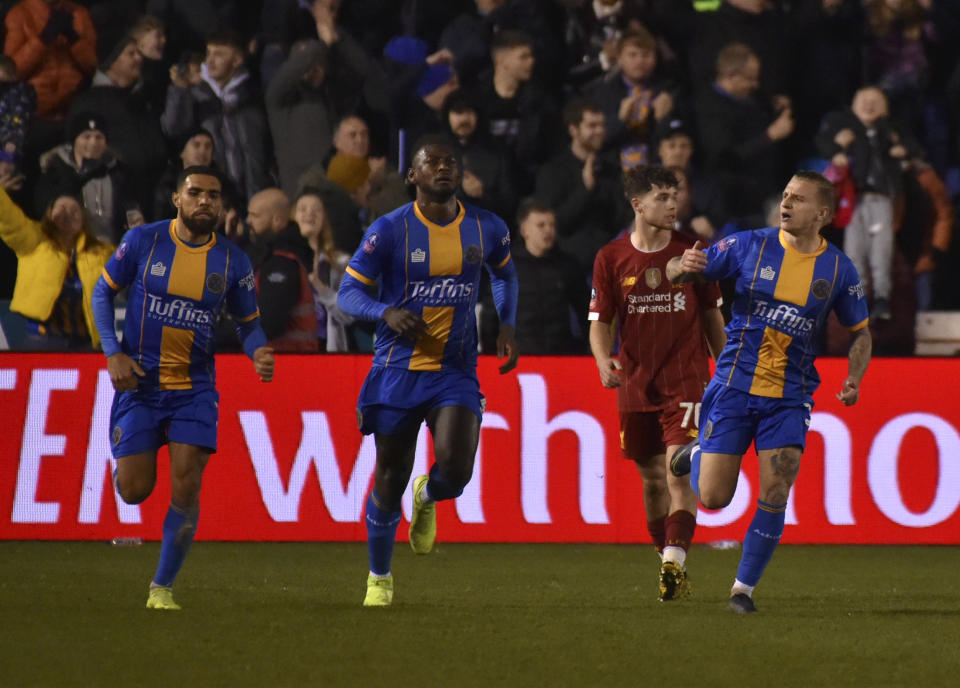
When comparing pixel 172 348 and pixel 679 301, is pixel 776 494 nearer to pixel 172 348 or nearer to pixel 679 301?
pixel 679 301

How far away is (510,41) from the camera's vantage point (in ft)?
42.7

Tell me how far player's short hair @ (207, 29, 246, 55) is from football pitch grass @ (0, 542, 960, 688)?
4385 millimetres

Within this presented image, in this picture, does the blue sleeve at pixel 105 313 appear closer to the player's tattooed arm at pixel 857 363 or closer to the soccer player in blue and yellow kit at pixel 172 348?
the soccer player in blue and yellow kit at pixel 172 348

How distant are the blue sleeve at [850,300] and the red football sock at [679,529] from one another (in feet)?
4.32

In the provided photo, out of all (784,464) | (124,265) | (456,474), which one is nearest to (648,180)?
(784,464)

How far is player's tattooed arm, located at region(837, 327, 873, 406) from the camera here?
720 cm

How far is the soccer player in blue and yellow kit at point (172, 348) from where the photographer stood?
7.39 m

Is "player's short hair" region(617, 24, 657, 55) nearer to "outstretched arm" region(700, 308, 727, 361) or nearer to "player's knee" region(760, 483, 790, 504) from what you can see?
"outstretched arm" region(700, 308, 727, 361)

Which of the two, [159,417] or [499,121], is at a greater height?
[499,121]

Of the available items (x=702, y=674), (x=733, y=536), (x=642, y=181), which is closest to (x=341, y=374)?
(x=733, y=536)

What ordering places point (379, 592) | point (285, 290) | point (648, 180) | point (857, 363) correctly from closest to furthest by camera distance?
point (857, 363), point (379, 592), point (648, 180), point (285, 290)

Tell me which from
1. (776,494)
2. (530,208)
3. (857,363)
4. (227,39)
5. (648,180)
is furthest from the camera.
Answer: (227,39)

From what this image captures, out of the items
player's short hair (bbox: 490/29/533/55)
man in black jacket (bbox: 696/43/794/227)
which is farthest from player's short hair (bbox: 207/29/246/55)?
man in black jacket (bbox: 696/43/794/227)

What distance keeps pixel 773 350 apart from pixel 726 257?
48 cm
